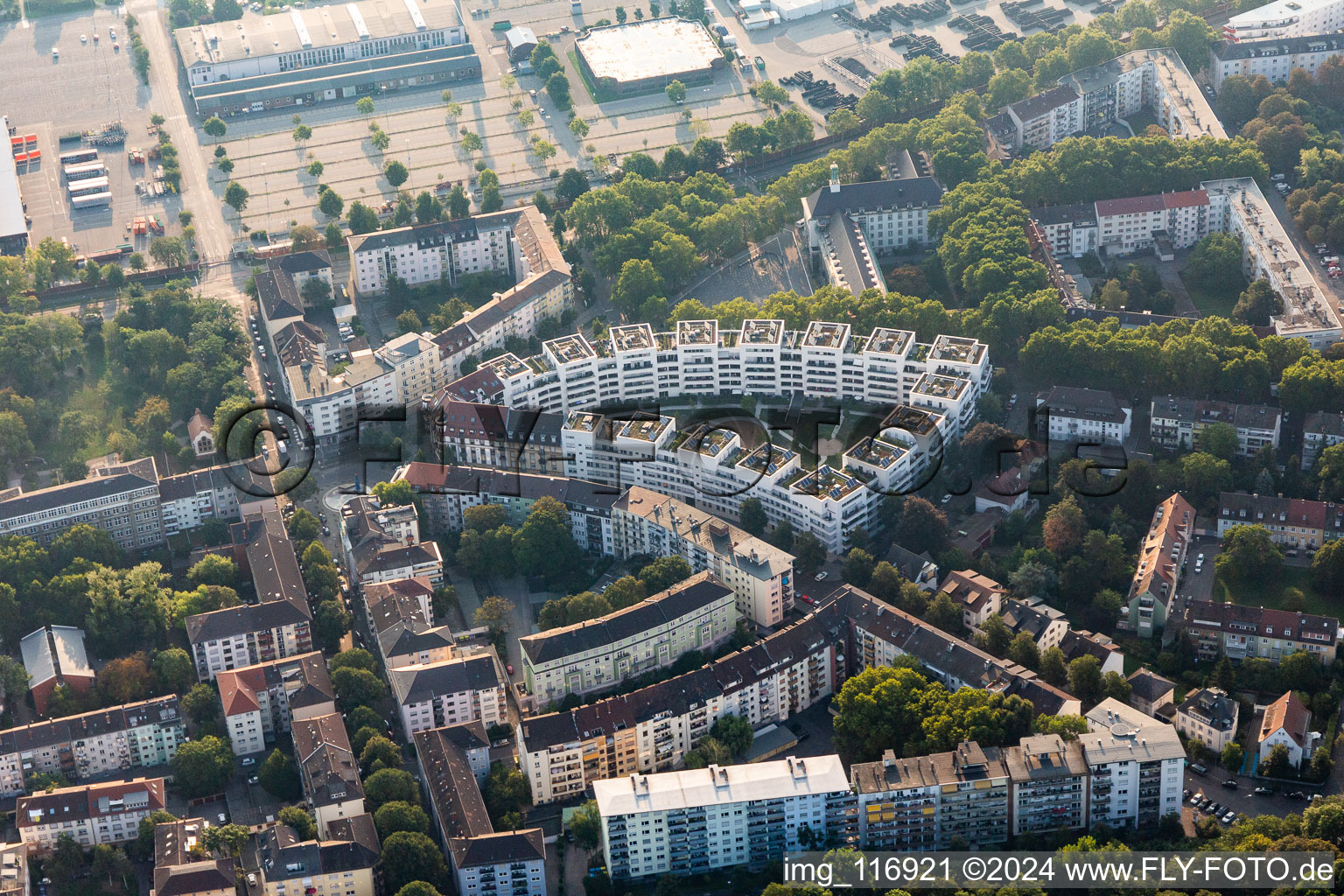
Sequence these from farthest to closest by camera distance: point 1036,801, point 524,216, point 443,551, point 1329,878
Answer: point 524,216 → point 443,551 → point 1036,801 → point 1329,878

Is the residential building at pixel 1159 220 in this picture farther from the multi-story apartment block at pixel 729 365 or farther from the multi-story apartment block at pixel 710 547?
the multi-story apartment block at pixel 710 547

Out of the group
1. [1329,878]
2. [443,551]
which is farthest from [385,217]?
[1329,878]

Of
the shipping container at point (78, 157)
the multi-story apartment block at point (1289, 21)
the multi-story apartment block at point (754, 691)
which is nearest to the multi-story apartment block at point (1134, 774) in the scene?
the multi-story apartment block at point (754, 691)

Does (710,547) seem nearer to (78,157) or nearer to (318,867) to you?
(318,867)

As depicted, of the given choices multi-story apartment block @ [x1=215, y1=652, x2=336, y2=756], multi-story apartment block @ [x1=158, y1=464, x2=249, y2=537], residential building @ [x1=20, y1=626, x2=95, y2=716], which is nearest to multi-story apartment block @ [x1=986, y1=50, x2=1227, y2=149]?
multi-story apartment block @ [x1=158, y1=464, x2=249, y2=537]

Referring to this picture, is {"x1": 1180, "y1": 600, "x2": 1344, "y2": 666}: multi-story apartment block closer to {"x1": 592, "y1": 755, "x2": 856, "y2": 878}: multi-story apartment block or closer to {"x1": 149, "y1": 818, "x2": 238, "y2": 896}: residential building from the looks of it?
{"x1": 592, "y1": 755, "x2": 856, "y2": 878}: multi-story apartment block

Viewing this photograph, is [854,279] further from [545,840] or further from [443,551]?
[545,840]
